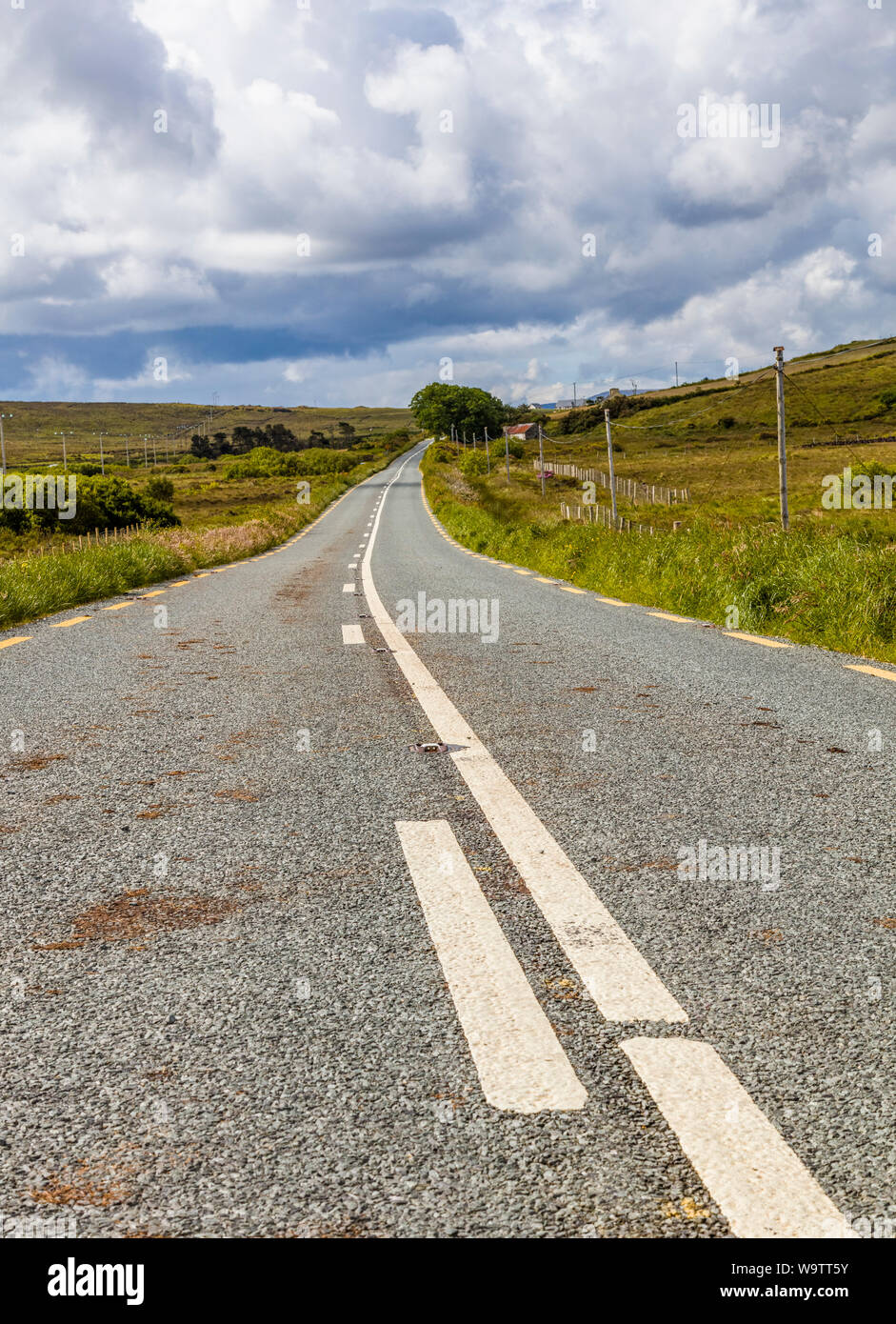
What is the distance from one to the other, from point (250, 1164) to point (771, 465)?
2995 inches

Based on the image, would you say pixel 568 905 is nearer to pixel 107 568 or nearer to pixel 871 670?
pixel 871 670

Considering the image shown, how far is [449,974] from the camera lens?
2.38 m

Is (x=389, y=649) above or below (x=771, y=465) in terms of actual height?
below

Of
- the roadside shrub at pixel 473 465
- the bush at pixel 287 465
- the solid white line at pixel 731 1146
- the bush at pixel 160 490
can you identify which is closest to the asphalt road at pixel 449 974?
the solid white line at pixel 731 1146

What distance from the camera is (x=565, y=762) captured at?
452 centimetres

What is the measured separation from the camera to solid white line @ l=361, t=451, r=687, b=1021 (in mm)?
2242

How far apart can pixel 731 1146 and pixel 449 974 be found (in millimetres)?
830

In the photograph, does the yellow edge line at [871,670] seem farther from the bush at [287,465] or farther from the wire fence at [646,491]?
the bush at [287,465]

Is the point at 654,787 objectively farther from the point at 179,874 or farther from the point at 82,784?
the point at 82,784

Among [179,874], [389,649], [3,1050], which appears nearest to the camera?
[3,1050]

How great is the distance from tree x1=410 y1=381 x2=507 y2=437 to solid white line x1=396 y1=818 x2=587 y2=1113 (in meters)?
144

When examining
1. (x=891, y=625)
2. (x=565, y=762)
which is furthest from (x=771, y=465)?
→ (x=565, y=762)

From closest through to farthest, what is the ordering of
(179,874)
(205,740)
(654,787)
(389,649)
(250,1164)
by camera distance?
(250,1164) < (179,874) < (654,787) < (205,740) < (389,649)

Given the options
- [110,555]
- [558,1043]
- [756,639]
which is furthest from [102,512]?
[558,1043]
